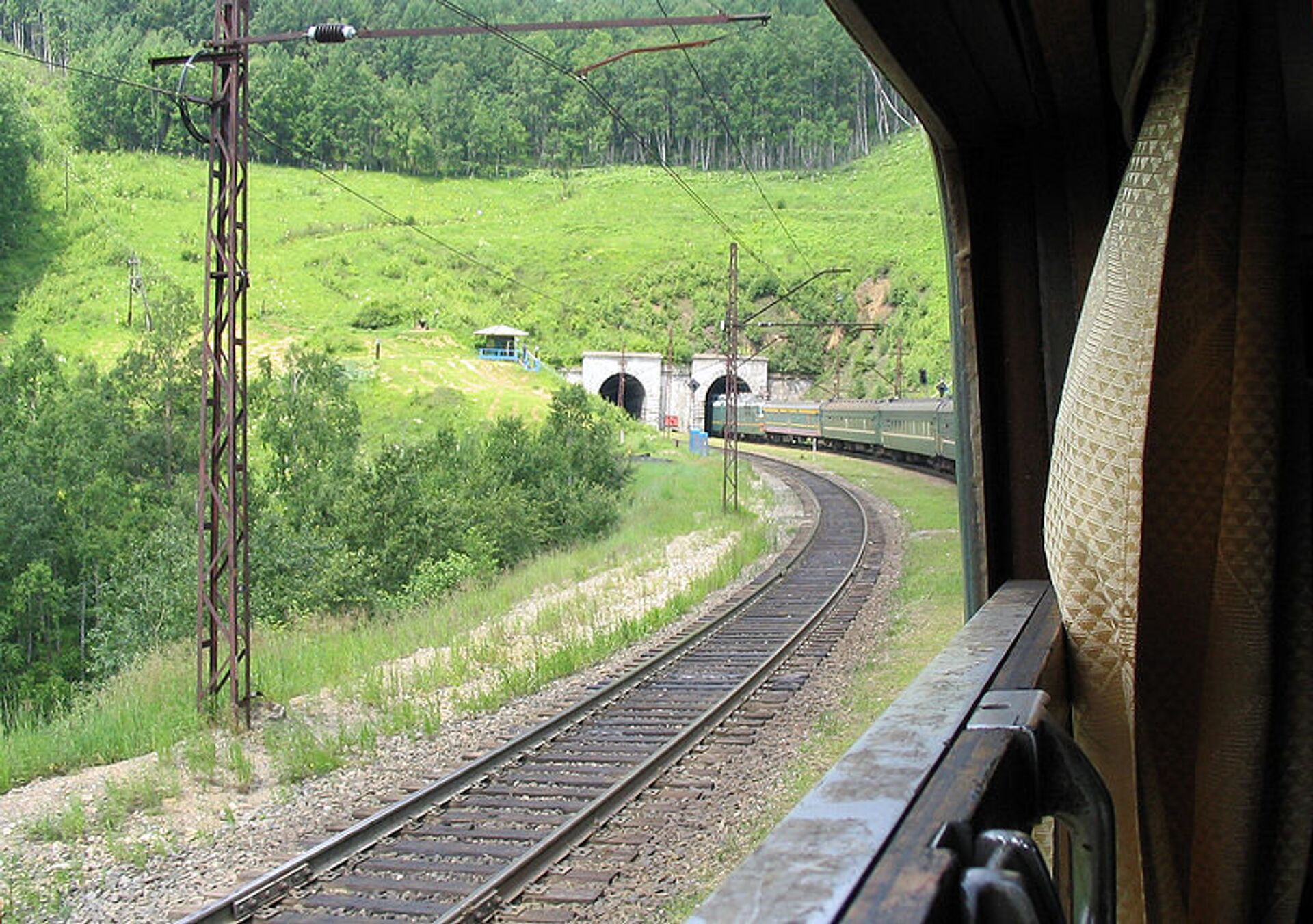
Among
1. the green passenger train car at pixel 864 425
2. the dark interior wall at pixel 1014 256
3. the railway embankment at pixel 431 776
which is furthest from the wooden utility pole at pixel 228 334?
the green passenger train car at pixel 864 425

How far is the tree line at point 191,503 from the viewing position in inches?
821

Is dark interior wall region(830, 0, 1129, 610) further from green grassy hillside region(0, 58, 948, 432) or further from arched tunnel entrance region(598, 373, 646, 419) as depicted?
arched tunnel entrance region(598, 373, 646, 419)

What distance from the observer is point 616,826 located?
8.05m

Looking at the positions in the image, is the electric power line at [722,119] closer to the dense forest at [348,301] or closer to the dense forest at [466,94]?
the dense forest at [348,301]

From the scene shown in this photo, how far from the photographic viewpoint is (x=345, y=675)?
13.6 m

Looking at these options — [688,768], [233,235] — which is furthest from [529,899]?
[233,235]

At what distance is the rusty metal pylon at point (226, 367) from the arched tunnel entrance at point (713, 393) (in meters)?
54.8

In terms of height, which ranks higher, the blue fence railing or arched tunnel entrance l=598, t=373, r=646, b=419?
the blue fence railing

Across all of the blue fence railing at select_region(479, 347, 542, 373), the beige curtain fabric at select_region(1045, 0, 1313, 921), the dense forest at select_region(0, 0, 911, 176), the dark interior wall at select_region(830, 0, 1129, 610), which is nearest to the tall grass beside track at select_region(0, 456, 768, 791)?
the dark interior wall at select_region(830, 0, 1129, 610)

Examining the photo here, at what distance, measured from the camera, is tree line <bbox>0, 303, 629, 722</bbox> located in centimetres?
2084

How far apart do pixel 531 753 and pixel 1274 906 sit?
299 inches

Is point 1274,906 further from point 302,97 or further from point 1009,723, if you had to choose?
point 302,97

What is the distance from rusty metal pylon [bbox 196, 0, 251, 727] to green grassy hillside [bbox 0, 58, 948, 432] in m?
34.4

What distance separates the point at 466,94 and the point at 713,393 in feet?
247
